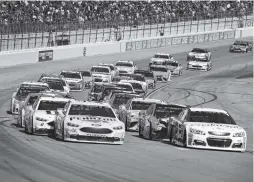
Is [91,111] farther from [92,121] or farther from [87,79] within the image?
[87,79]

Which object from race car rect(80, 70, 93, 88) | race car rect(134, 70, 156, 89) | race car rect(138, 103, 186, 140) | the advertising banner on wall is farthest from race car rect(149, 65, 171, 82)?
race car rect(138, 103, 186, 140)

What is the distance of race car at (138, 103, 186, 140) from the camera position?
71.8 feet

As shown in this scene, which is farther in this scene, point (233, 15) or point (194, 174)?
point (233, 15)

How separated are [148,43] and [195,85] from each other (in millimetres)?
25401

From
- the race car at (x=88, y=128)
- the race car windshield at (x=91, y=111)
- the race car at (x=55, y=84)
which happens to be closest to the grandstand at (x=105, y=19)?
the race car at (x=55, y=84)

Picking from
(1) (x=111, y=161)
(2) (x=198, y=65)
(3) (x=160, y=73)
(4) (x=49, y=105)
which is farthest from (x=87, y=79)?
(1) (x=111, y=161)

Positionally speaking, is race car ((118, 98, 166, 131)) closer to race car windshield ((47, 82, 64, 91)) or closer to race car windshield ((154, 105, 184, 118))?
race car windshield ((154, 105, 184, 118))

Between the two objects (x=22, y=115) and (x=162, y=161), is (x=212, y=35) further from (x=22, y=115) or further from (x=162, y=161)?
(x=162, y=161)

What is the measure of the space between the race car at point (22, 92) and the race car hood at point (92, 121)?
9.42 m

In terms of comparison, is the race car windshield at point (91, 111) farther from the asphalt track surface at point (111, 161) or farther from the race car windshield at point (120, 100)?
the race car windshield at point (120, 100)

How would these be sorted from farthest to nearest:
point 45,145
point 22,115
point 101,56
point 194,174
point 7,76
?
point 101,56
point 7,76
point 22,115
point 45,145
point 194,174

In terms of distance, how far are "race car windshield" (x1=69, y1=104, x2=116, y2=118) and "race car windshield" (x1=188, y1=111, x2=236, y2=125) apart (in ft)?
6.62

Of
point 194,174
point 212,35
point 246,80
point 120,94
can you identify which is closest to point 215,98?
point 246,80

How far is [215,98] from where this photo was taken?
45.6m
